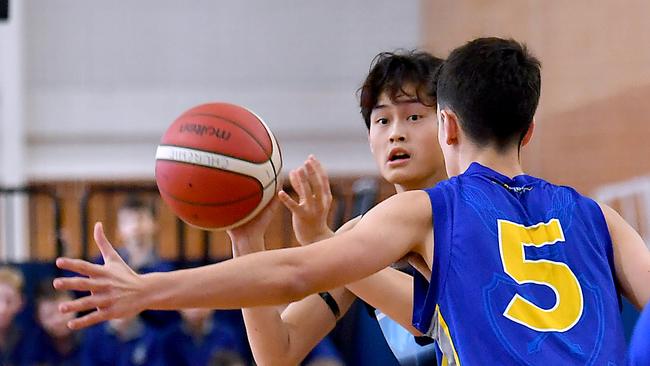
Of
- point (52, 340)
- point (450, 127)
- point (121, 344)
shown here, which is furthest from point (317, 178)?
point (52, 340)

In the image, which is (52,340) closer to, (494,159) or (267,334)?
(267,334)

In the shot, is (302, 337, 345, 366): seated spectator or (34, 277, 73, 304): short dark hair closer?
(302, 337, 345, 366): seated spectator

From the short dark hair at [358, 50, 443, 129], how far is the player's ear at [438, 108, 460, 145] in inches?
28.7

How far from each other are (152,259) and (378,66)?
4.30 meters

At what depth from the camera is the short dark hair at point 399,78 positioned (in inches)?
118

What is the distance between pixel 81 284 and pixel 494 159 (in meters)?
0.90

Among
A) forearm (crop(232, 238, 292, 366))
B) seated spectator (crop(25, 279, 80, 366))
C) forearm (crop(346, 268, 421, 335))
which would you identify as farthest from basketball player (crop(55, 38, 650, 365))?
seated spectator (crop(25, 279, 80, 366))

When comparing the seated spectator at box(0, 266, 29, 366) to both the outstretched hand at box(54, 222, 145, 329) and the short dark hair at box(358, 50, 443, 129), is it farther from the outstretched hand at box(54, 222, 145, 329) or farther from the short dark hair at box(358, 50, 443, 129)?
the outstretched hand at box(54, 222, 145, 329)

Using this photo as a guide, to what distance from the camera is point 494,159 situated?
223cm

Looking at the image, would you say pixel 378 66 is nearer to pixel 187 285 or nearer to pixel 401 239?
pixel 401 239

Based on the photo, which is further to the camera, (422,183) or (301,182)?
(422,183)

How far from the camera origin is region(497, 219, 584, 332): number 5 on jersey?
6.68 feet

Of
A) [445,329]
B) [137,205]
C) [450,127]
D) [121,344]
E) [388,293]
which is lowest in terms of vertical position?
[121,344]

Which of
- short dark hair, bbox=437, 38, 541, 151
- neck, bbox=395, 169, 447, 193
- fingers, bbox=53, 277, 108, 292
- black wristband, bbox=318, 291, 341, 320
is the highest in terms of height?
short dark hair, bbox=437, 38, 541, 151
